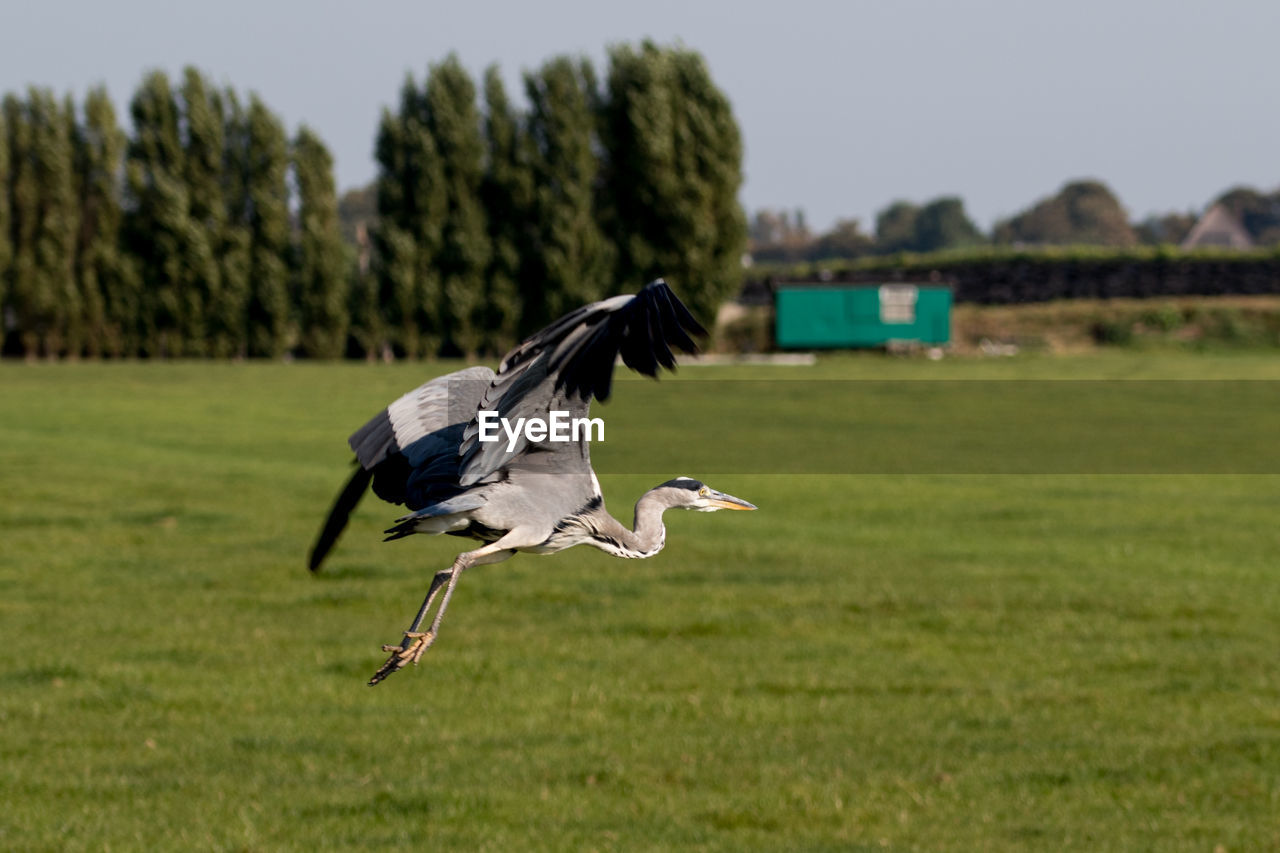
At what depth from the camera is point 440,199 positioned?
20.6ft

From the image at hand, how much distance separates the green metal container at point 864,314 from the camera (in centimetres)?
13925

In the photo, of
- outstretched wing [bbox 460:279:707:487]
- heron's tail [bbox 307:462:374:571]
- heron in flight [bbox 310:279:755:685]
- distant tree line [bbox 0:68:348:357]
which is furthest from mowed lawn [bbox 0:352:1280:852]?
outstretched wing [bbox 460:279:707:487]

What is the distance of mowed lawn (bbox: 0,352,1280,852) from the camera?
2352cm

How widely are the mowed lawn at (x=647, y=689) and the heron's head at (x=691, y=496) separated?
231 inches

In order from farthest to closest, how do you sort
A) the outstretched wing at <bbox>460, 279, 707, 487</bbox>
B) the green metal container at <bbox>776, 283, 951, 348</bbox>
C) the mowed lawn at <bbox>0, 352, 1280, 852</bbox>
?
the green metal container at <bbox>776, 283, 951, 348</bbox>, the mowed lawn at <bbox>0, 352, 1280, 852</bbox>, the outstretched wing at <bbox>460, 279, 707, 487</bbox>

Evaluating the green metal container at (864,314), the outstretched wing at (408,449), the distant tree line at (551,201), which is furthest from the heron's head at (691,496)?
the green metal container at (864,314)

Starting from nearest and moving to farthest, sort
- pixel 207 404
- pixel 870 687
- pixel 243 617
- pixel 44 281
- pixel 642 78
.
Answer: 1. pixel 642 78
2. pixel 207 404
3. pixel 870 687
4. pixel 243 617
5. pixel 44 281

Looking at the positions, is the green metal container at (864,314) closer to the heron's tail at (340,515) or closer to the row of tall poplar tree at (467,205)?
the row of tall poplar tree at (467,205)

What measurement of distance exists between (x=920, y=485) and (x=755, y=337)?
73847mm

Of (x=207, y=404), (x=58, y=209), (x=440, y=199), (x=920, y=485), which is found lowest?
(x=920, y=485)

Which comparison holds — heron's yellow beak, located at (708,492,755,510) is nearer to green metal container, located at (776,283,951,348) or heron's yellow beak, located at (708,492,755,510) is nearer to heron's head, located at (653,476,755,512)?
heron's head, located at (653,476,755,512)

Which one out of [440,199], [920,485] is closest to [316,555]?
[440,199]

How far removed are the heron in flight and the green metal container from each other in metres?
135

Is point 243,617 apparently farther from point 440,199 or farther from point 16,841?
point 440,199
